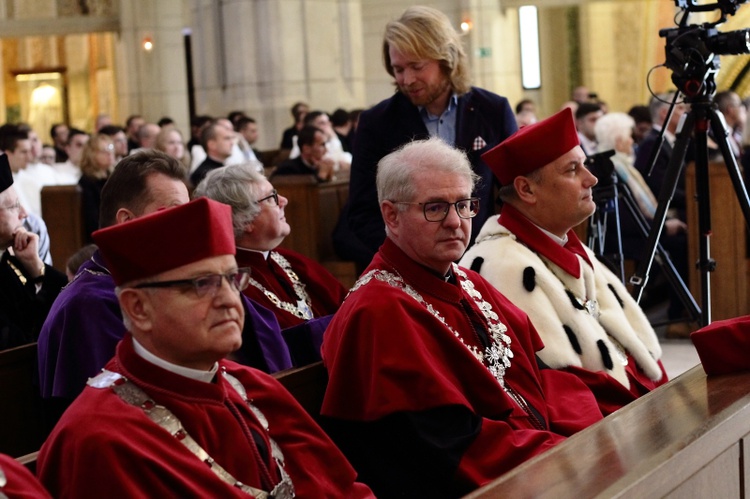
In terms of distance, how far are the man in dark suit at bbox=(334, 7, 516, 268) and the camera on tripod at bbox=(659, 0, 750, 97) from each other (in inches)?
29.6

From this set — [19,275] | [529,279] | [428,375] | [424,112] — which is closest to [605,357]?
[529,279]

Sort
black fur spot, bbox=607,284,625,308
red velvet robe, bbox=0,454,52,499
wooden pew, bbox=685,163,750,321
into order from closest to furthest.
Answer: red velvet robe, bbox=0,454,52,499, black fur spot, bbox=607,284,625,308, wooden pew, bbox=685,163,750,321

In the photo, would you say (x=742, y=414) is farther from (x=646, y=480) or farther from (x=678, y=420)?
(x=646, y=480)

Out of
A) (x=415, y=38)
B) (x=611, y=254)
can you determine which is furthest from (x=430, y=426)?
(x=611, y=254)

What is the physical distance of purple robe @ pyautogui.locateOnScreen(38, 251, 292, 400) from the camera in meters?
3.08

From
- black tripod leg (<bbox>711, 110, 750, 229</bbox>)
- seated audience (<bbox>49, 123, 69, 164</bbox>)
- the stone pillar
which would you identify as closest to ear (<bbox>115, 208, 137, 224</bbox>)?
black tripod leg (<bbox>711, 110, 750, 229</bbox>)

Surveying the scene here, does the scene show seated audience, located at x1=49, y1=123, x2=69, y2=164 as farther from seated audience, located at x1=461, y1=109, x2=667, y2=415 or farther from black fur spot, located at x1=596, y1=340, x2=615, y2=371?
black fur spot, located at x1=596, y1=340, x2=615, y2=371

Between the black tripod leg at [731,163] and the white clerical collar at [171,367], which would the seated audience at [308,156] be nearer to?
the black tripod leg at [731,163]

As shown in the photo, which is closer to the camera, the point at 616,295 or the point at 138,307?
the point at 138,307

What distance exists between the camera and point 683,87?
14.8 ft

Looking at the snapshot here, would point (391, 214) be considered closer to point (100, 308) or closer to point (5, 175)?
point (100, 308)

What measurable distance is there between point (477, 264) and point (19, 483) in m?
Result: 1.87

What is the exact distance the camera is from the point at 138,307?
2.13 metres

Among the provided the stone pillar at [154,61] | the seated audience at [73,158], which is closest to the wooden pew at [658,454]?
the seated audience at [73,158]
